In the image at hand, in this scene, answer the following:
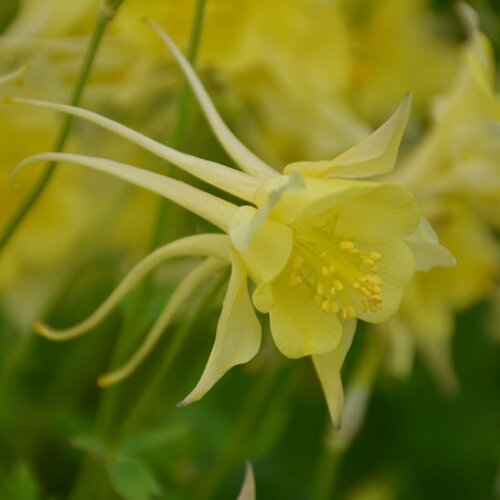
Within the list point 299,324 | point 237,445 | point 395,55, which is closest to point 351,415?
point 237,445

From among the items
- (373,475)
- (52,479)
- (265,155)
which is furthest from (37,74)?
(373,475)

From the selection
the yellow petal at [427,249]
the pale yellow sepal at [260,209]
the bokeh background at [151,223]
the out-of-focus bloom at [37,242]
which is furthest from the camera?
the out-of-focus bloom at [37,242]

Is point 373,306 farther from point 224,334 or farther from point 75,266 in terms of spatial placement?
point 75,266

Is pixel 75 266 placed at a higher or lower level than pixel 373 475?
higher

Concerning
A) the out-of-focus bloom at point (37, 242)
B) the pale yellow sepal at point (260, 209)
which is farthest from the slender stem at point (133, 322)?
the out-of-focus bloom at point (37, 242)

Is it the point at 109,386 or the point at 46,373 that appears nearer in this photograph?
the point at 109,386

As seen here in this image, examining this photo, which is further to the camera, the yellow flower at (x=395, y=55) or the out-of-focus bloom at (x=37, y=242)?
the yellow flower at (x=395, y=55)

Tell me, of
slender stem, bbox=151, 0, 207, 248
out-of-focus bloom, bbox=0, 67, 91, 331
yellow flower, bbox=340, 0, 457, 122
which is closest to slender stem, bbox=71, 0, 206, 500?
slender stem, bbox=151, 0, 207, 248

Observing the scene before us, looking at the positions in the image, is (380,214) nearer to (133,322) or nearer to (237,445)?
(133,322)

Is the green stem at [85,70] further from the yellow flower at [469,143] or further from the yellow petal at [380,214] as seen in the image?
the yellow flower at [469,143]
